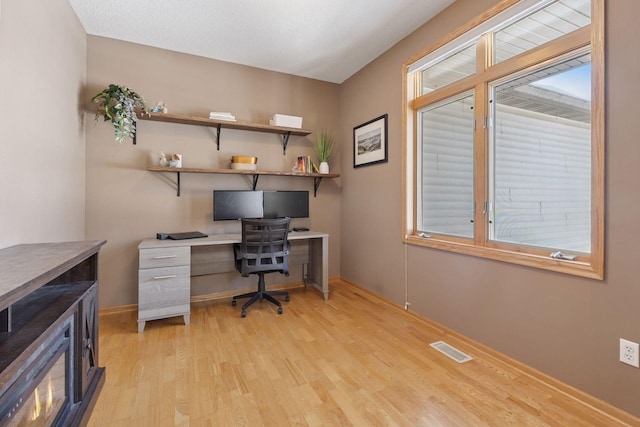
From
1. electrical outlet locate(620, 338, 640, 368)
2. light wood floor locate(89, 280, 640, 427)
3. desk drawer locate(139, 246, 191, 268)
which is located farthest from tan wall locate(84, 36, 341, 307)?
electrical outlet locate(620, 338, 640, 368)

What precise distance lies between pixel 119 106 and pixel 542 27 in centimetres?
317

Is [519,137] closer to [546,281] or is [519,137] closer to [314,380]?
[546,281]

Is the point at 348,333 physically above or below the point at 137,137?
below

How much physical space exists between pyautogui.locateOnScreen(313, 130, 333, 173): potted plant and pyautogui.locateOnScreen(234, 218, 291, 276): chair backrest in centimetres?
105

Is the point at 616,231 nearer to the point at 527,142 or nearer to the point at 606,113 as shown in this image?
the point at 606,113

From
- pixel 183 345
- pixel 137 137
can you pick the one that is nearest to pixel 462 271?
pixel 183 345

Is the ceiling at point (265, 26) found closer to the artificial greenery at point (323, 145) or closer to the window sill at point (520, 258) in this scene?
the artificial greenery at point (323, 145)

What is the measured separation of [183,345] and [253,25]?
270 centimetres

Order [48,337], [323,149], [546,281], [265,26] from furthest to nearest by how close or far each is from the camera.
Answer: [323,149], [265,26], [546,281], [48,337]

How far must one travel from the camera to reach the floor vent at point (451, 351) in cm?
201

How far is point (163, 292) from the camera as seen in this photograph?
2506 mm

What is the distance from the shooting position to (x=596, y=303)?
5.01ft

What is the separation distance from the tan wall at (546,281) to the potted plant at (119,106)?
2.38 m

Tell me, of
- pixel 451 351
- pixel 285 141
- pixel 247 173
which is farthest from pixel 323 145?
pixel 451 351
